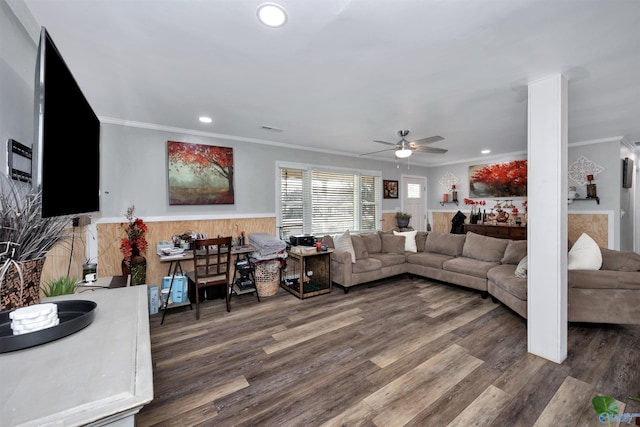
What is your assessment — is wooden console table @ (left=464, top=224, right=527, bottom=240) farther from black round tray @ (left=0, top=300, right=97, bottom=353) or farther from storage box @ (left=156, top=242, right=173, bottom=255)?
black round tray @ (left=0, top=300, right=97, bottom=353)

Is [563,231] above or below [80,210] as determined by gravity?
below

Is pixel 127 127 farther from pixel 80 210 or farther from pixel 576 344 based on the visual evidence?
pixel 576 344

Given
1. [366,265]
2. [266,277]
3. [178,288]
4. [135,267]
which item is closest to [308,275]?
[266,277]

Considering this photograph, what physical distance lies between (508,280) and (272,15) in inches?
144

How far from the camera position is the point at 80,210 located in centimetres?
156

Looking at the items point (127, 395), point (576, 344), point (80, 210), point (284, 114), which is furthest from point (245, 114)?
point (576, 344)

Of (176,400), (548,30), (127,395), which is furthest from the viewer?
(176,400)

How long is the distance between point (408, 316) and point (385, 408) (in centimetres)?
157

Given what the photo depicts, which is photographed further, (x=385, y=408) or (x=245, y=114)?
(x=245, y=114)

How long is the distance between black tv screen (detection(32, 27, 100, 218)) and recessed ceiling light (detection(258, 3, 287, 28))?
104cm

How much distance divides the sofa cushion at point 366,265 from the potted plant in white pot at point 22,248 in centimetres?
356

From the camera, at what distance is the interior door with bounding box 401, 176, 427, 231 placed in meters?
6.91

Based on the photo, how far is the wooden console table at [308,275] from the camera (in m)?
3.93

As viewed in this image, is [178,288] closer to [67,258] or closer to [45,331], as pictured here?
[67,258]
